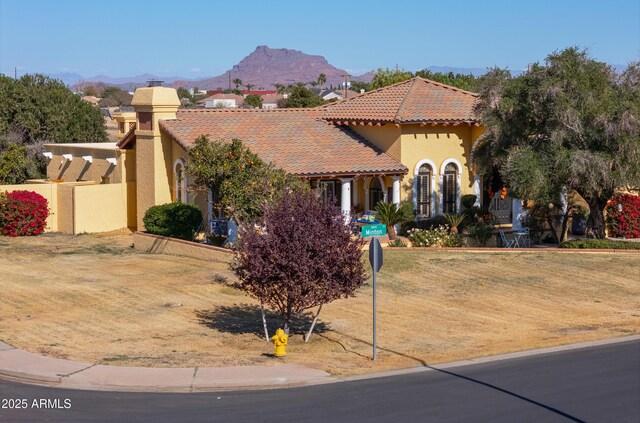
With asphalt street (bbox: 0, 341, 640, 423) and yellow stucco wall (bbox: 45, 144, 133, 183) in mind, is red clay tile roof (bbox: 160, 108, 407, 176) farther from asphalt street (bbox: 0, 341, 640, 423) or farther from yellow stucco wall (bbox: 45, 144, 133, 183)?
asphalt street (bbox: 0, 341, 640, 423)

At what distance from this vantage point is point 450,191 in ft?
110

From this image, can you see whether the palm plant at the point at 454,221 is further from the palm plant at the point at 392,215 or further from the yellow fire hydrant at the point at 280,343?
the yellow fire hydrant at the point at 280,343

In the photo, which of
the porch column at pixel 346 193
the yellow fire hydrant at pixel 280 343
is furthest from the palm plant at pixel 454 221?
the yellow fire hydrant at pixel 280 343

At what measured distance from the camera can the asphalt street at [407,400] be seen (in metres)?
12.1

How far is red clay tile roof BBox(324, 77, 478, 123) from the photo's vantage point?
3241 centimetres

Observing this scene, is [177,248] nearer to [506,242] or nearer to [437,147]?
[437,147]

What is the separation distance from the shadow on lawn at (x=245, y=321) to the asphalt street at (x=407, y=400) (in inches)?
174

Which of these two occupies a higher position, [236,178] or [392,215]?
[236,178]

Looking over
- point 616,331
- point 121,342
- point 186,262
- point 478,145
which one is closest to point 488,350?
point 616,331

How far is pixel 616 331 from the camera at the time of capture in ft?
59.9

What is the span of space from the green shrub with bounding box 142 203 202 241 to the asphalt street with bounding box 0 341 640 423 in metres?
15.8

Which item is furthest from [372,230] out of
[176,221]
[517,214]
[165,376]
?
[517,214]

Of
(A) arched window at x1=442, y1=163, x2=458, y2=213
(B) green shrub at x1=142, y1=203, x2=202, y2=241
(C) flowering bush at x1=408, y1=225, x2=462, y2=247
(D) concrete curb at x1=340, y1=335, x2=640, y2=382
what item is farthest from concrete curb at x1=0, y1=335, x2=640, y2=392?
(A) arched window at x1=442, y1=163, x2=458, y2=213

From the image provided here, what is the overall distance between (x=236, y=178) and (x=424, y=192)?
10.2 meters
